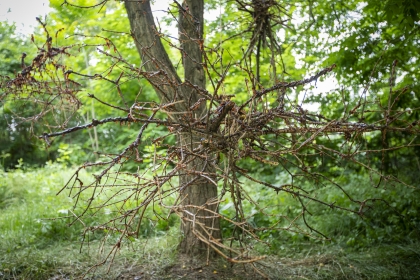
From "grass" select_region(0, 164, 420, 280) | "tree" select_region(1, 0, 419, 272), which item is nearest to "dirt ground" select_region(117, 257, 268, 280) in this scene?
"grass" select_region(0, 164, 420, 280)

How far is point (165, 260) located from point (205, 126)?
7.43ft

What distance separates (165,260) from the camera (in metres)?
4.06

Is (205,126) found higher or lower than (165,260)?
higher

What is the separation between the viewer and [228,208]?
5.76 meters

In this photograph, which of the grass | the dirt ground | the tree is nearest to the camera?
the tree

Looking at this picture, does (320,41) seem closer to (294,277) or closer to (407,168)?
(407,168)

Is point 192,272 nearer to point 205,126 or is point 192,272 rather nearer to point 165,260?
point 165,260

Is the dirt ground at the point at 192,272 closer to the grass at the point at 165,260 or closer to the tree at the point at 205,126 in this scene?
the grass at the point at 165,260

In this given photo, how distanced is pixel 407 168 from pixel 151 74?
5718mm

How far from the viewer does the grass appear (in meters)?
3.80

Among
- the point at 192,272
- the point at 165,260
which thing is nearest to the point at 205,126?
the point at 192,272

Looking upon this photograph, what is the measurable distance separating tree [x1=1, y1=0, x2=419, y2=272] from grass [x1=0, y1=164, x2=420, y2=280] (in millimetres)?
256

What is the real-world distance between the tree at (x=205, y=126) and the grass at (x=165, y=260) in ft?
0.84

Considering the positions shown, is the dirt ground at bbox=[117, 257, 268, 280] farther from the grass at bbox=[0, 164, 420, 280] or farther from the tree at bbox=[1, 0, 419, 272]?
the tree at bbox=[1, 0, 419, 272]
